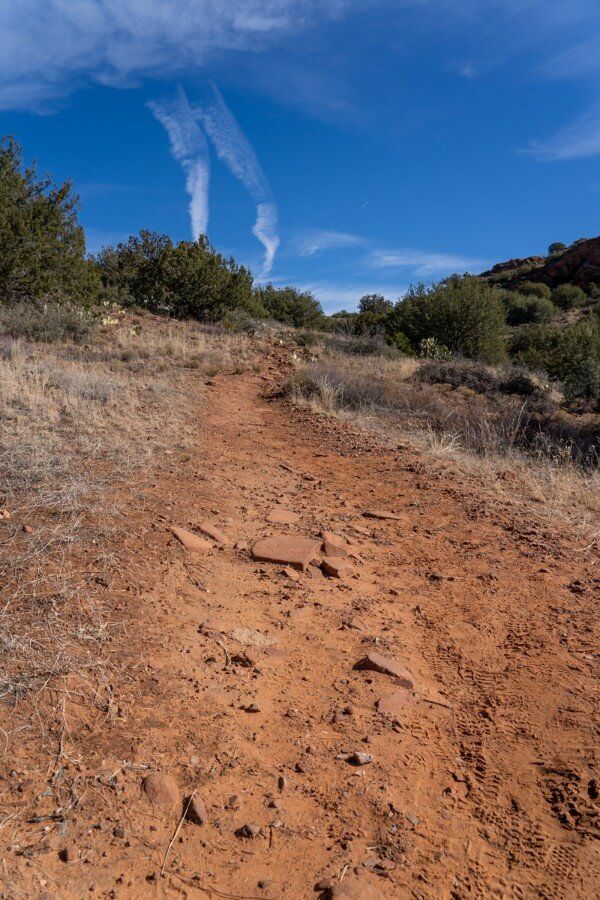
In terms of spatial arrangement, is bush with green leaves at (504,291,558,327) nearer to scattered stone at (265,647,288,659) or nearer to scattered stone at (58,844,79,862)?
scattered stone at (265,647,288,659)

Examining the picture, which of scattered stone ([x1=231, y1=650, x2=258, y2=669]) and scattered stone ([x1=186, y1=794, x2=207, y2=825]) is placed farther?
scattered stone ([x1=231, y1=650, x2=258, y2=669])

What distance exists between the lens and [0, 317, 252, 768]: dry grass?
2.72m

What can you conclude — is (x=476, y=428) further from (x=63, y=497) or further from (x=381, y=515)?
(x=63, y=497)

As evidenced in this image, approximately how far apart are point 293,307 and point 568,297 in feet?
61.6

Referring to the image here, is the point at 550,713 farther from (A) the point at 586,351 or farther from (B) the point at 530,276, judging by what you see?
(B) the point at 530,276

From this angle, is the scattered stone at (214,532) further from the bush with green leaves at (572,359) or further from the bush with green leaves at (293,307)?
the bush with green leaves at (293,307)

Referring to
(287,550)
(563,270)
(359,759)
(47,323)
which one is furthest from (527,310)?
(359,759)

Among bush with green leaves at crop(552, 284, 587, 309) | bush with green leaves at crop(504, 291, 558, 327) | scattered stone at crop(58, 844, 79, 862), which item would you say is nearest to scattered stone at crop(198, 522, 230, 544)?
scattered stone at crop(58, 844, 79, 862)

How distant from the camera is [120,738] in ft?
8.11

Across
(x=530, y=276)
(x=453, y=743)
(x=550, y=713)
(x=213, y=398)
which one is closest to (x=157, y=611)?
(x=453, y=743)

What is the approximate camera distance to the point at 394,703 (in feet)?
9.64

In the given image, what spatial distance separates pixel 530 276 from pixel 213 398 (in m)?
40.7

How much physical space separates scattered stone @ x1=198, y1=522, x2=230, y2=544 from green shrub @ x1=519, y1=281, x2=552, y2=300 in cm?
3736

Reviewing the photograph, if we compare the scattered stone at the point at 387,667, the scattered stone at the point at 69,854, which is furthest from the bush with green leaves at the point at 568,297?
the scattered stone at the point at 69,854
